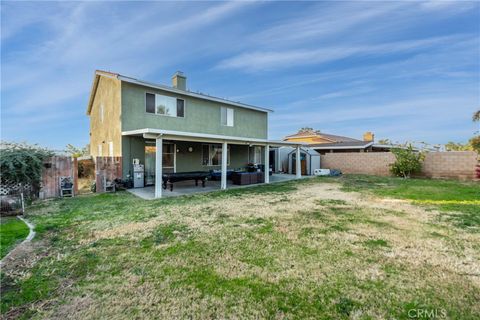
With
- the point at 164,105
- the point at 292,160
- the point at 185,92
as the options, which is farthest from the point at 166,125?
the point at 292,160

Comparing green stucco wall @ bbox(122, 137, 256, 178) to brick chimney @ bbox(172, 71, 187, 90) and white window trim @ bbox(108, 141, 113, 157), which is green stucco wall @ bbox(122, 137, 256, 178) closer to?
white window trim @ bbox(108, 141, 113, 157)

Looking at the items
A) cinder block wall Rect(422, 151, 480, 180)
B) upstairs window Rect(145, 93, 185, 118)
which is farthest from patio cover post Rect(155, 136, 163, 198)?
cinder block wall Rect(422, 151, 480, 180)

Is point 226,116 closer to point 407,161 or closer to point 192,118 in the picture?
point 192,118

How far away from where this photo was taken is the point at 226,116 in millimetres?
16594

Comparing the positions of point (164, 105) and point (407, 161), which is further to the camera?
point (407, 161)

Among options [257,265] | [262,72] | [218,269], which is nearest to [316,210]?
[257,265]

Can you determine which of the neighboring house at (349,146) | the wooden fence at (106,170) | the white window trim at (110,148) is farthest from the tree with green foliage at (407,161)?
the white window trim at (110,148)

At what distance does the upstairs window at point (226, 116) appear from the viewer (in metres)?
16.3

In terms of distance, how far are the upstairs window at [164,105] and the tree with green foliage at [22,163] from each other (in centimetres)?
541

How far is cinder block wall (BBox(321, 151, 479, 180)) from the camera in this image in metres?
14.2

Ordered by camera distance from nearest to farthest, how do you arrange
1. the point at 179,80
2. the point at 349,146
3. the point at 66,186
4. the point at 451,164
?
the point at 66,186 → the point at 179,80 → the point at 451,164 → the point at 349,146

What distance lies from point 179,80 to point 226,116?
3982 mm

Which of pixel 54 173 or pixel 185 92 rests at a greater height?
pixel 185 92

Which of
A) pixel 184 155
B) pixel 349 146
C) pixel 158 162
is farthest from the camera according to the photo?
pixel 349 146
